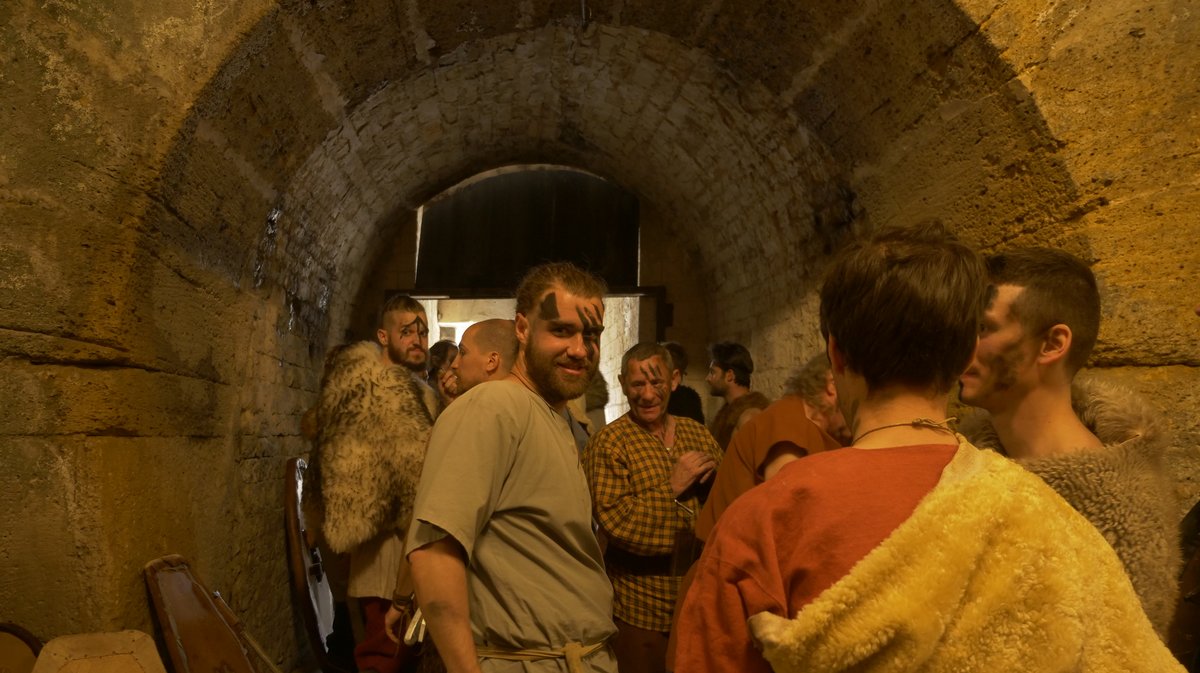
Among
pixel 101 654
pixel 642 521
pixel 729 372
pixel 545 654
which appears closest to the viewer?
pixel 545 654

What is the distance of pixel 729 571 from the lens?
1.01 meters

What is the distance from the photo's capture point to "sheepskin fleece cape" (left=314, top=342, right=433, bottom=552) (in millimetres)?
3020

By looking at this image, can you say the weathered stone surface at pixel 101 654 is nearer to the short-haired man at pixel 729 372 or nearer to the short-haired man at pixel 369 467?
the short-haired man at pixel 369 467

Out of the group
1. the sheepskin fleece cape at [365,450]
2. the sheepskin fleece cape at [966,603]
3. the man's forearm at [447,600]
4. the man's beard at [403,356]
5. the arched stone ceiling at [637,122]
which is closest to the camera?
the sheepskin fleece cape at [966,603]

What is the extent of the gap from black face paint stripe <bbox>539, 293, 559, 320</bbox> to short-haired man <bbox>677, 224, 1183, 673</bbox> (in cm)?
103

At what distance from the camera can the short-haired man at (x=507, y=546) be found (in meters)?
1.64

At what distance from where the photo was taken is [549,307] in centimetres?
206

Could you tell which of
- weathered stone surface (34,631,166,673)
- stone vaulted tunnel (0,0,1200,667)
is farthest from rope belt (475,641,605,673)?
stone vaulted tunnel (0,0,1200,667)

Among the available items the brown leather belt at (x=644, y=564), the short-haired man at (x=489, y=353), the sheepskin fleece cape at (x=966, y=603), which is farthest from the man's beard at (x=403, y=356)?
the sheepskin fleece cape at (x=966, y=603)

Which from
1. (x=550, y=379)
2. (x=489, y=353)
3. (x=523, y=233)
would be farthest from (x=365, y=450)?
(x=523, y=233)

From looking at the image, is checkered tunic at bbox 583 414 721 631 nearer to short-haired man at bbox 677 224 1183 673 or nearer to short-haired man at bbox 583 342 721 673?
short-haired man at bbox 583 342 721 673

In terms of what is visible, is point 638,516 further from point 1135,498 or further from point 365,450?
point 1135,498

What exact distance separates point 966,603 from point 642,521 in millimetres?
1752

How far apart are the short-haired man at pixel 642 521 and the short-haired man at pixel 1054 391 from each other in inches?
43.9
